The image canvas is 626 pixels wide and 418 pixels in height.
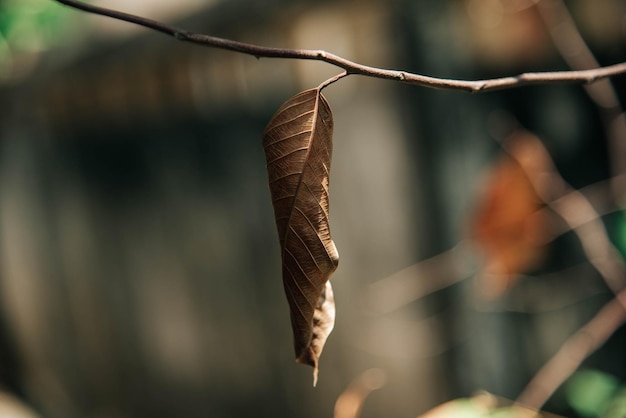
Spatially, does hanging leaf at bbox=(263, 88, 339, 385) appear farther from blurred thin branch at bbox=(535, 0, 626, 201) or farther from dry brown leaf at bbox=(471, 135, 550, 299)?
blurred thin branch at bbox=(535, 0, 626, 201)

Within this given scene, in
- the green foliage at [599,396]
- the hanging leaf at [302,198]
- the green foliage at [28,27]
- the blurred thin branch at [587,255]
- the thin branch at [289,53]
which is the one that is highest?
the green foliage at [28,27]

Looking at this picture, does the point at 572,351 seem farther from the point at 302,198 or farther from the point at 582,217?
the point at 302,198

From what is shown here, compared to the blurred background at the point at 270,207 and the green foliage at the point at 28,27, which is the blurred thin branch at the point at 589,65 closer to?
the blurred background at the point at 270,207

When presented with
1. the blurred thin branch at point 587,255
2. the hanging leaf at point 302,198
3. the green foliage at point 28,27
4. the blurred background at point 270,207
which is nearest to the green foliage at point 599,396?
the blurred thin branch at point 587,255

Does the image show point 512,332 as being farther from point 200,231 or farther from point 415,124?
point 200,231

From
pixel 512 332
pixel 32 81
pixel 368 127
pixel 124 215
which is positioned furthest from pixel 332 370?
pixel 32 81
